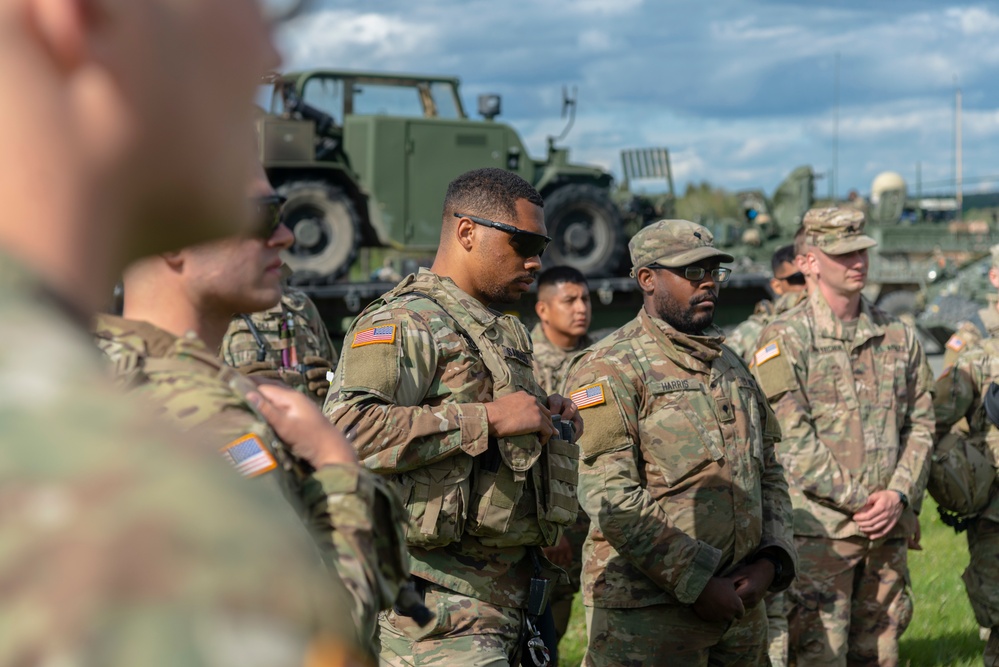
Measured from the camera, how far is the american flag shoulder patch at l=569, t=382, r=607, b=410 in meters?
3.78

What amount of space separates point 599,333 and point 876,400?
6.81 meters

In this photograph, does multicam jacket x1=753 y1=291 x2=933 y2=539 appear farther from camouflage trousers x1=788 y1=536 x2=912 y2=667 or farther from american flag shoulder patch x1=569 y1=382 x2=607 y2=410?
american flag shoulder patch x1=569 y1=382 x2=607 y2=410

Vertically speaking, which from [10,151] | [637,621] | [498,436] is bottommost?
[637,621]

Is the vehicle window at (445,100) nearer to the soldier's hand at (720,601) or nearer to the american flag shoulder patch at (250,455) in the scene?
the soldier's hand at (720,601)

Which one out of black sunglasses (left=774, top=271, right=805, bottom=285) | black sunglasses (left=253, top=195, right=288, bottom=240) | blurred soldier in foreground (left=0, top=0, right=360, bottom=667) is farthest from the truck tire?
blurred soldier in foreground (left=0, top=0, right=360, bottom=667)

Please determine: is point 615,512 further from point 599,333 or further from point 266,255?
point 599,333

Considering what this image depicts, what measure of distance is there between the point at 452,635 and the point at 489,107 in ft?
39.3

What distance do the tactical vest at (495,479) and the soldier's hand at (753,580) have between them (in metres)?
0.76

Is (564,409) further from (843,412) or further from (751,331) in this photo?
(751,331)

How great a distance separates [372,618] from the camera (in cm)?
128

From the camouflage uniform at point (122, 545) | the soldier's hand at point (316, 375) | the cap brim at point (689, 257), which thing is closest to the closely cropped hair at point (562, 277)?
the soldier's hand at point (316, 375)

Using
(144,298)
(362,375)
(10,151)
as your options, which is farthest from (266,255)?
(362,375)

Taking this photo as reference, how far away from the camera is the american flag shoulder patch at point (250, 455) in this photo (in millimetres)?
1142

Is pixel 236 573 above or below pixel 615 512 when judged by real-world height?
above
